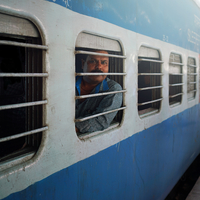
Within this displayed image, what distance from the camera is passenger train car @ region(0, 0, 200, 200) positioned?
1.08 meters

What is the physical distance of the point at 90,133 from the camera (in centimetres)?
155

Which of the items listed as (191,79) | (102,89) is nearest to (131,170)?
(102,89)

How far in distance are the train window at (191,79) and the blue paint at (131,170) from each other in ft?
1.20

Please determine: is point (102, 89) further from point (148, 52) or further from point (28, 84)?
point (28, 84)

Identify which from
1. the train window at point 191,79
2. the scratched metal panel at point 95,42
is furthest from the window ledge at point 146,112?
the train window at point 191,79

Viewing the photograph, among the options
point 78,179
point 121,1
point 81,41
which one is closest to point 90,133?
point 78,179

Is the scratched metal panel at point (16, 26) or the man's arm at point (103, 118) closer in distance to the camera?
the scratched metal panel at point (16, 26)

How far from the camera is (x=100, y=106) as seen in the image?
1.78m

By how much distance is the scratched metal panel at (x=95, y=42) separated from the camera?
4.57 ft

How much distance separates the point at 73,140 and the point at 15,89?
2.55 m

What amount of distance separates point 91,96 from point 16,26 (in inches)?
24.3

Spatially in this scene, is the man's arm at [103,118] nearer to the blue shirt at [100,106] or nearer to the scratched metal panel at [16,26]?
the blue shirt at [100,106]

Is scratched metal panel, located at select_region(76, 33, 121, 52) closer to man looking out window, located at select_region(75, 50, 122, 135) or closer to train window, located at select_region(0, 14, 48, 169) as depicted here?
man looking out window, located at select_region(75, 50, 122, 135)

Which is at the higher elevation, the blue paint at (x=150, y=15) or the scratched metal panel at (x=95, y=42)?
the blue paint at (x=150, y=15)
